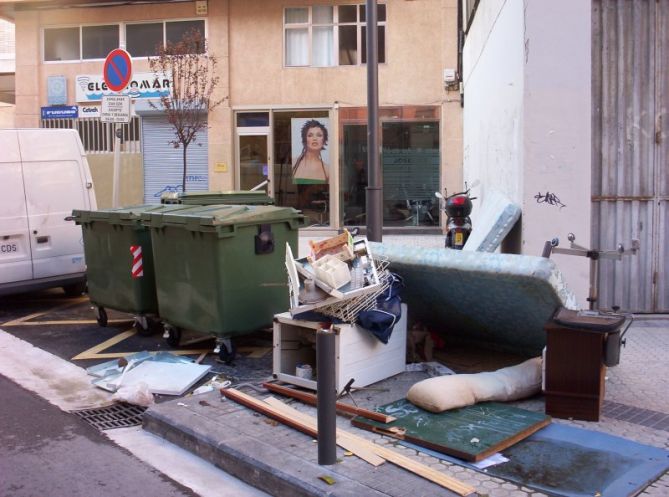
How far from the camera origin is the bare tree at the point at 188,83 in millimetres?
16953

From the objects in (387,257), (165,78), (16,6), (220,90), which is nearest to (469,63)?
(220,90)

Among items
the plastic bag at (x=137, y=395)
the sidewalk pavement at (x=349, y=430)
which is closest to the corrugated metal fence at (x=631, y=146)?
the sidewalk pavement at (x=349, y=430)

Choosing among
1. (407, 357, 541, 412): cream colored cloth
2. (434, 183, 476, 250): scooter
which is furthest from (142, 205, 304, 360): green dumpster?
(434, 183, 476, 250): scooter

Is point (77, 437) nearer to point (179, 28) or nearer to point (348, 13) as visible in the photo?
point (348, 13)

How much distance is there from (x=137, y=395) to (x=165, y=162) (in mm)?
15326

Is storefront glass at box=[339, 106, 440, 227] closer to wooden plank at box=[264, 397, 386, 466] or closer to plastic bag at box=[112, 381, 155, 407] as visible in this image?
plastic bag at box=[112, 381, 155, 407]

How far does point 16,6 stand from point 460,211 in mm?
16913

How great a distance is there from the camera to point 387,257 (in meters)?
6.16

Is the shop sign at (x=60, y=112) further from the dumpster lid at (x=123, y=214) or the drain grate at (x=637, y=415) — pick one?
the drain grate at (x=637, y=415)

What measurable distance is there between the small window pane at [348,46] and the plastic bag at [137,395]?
1463 cm

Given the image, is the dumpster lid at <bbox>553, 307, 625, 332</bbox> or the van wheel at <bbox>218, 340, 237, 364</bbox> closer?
the dumpster lid at <bbox>553, 307, 625, 332</bbox>

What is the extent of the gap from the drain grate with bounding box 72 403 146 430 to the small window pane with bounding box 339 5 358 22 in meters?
15.3

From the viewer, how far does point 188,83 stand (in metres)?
18.0

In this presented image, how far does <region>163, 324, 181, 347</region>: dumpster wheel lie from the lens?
7.72 meters
